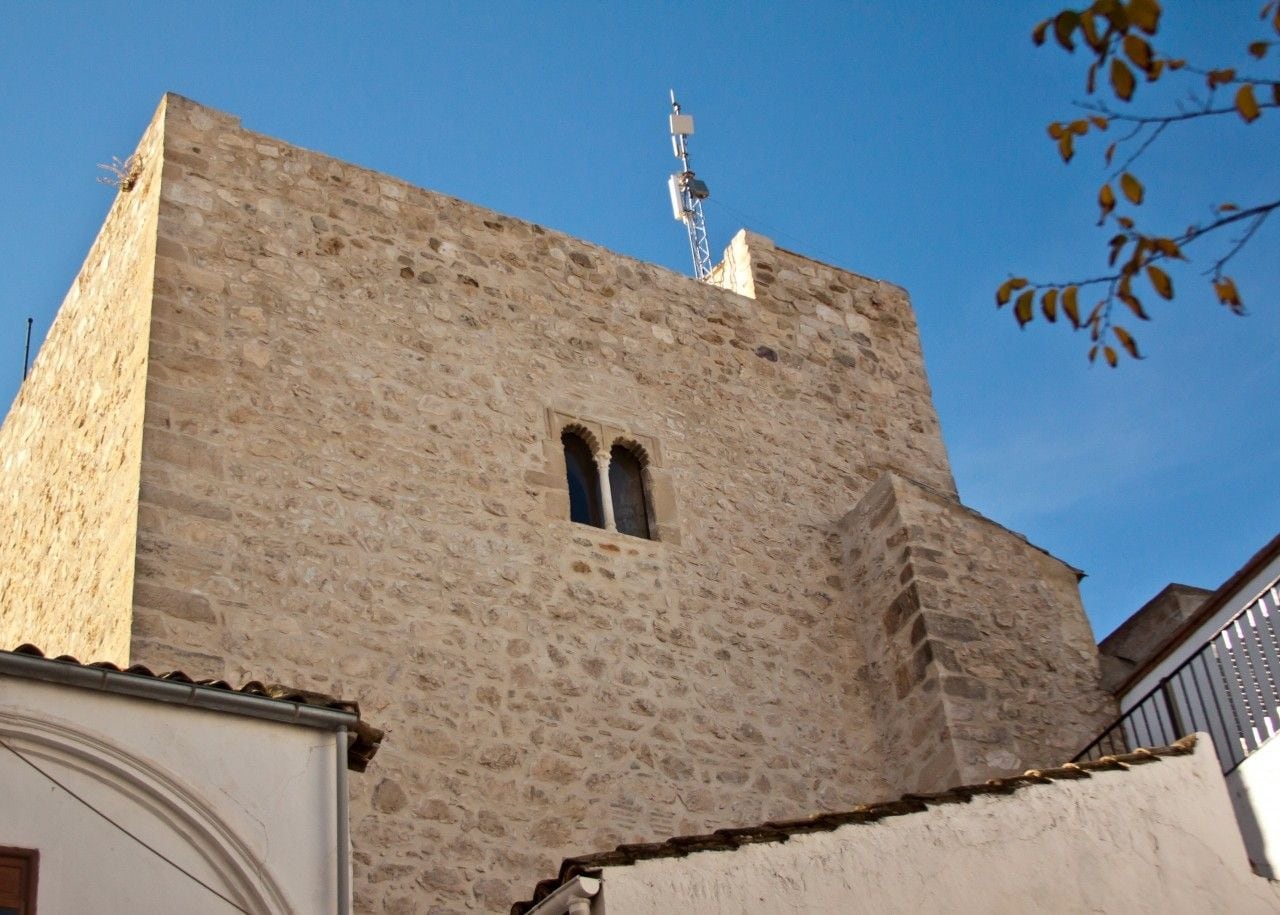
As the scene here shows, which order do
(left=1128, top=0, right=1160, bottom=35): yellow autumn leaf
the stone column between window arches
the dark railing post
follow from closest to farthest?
(left=1128, top=0, right=1160, bottom=35): yellow autumn leaf < the dark railing post < the stone column between window arches

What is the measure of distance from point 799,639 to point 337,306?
3.52 meters

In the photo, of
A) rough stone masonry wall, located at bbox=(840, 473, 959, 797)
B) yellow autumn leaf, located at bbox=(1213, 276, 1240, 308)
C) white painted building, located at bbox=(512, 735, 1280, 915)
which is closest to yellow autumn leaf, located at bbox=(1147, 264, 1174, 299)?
yellow autumn leaf, located at bbox=(1213, 276, 1240, 308)

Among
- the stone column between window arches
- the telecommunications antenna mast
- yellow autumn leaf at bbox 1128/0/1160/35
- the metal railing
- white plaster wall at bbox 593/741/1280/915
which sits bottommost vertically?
white plaster wall at bbox 593/741/1280/915

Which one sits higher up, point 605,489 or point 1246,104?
point 605,489

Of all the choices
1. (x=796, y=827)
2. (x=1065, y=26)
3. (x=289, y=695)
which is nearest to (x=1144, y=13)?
(x=1065, y=26)

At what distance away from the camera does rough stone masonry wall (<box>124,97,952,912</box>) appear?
31.0 ft

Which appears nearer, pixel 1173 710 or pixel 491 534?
pixel 491 534

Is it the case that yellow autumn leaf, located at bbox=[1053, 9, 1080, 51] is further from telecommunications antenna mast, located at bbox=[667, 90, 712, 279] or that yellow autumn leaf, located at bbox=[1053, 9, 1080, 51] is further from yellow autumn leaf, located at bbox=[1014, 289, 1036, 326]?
telecommunications antenna mast, located at bbox=[667, 90, 712, 279]

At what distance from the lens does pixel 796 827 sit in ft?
24.7

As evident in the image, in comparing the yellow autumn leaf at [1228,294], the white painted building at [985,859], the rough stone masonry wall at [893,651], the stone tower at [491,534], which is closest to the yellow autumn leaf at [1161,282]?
the yellow autumn leaf at [1228,294]

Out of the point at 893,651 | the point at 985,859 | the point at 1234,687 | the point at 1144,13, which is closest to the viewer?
the point at 1144,13

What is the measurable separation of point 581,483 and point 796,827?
14.0 ft

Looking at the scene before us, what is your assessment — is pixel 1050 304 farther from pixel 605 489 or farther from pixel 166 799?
pixel 605 489

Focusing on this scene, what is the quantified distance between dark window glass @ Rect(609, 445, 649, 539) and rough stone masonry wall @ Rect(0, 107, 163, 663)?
3043mm
